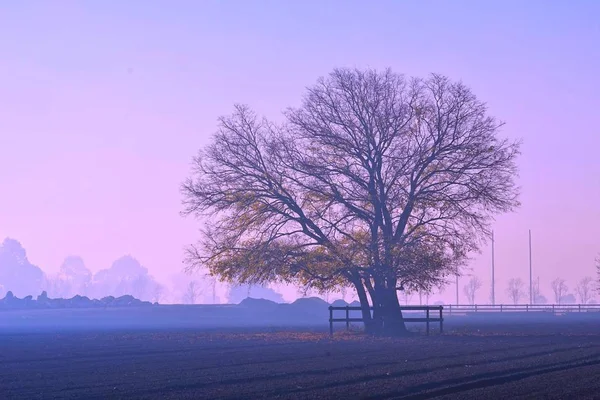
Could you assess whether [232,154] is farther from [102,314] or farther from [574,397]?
[102,314]

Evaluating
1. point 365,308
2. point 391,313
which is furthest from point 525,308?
point 391,313

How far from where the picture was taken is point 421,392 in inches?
763

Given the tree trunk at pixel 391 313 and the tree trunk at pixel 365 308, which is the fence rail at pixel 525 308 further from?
the tree trunk at pixel 391 313

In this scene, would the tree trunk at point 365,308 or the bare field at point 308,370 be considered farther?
the tree trunk at point 365,308

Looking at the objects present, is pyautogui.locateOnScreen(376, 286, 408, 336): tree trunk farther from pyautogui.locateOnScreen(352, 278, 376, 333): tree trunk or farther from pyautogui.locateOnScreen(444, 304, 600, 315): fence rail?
pyautogui.locateOnScreen(444, 304, 600, 315): fence rail

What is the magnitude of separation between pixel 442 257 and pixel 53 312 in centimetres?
9078

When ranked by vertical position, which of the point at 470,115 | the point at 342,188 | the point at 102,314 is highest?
the point at 470,115

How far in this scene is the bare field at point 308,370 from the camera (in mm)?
19688

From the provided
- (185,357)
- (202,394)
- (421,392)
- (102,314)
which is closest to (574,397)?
(421,392)

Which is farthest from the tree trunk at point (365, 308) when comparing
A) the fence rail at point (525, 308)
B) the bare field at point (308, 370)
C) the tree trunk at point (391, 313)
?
the fence rail at point (525, 308)

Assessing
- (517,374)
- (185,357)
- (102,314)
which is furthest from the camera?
(102,314)

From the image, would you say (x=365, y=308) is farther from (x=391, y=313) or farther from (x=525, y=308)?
(x=525, y=308)

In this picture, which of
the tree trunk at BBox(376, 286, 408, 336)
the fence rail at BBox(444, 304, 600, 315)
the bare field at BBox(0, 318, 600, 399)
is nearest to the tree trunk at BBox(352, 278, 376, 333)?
the tree trunk at BBox(376, 286, 408, 336)

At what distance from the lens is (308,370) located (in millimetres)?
24703
